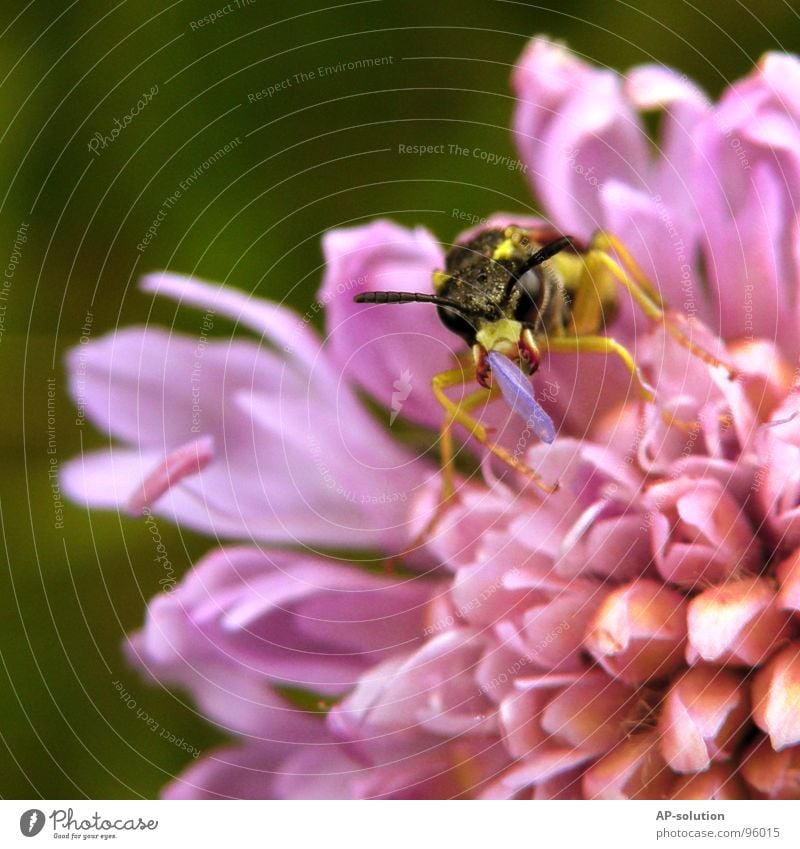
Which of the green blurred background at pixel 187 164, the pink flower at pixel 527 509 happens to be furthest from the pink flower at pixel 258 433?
the green blurred background at pixel 187 164

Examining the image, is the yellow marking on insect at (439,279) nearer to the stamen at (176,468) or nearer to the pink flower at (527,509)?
the pink flower at (527,509)

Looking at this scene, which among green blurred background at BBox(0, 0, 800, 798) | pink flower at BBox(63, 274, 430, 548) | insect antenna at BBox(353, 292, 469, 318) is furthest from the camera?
green blurred background at BBox(0, 0, 800, 798)

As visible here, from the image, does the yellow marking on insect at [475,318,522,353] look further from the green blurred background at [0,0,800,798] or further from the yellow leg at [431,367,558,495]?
the green blurred background at [0,0,800,798]

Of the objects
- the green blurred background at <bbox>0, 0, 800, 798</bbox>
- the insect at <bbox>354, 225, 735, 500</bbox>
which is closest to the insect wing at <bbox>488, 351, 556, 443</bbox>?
the insect at <bbox>354, 225, 735, 500</bbox>

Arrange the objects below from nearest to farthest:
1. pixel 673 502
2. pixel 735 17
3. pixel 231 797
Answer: pixel 673 502 → pixel 231 797 → pixel 735 17

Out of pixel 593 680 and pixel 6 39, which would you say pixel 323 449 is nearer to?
pixel 593 680
